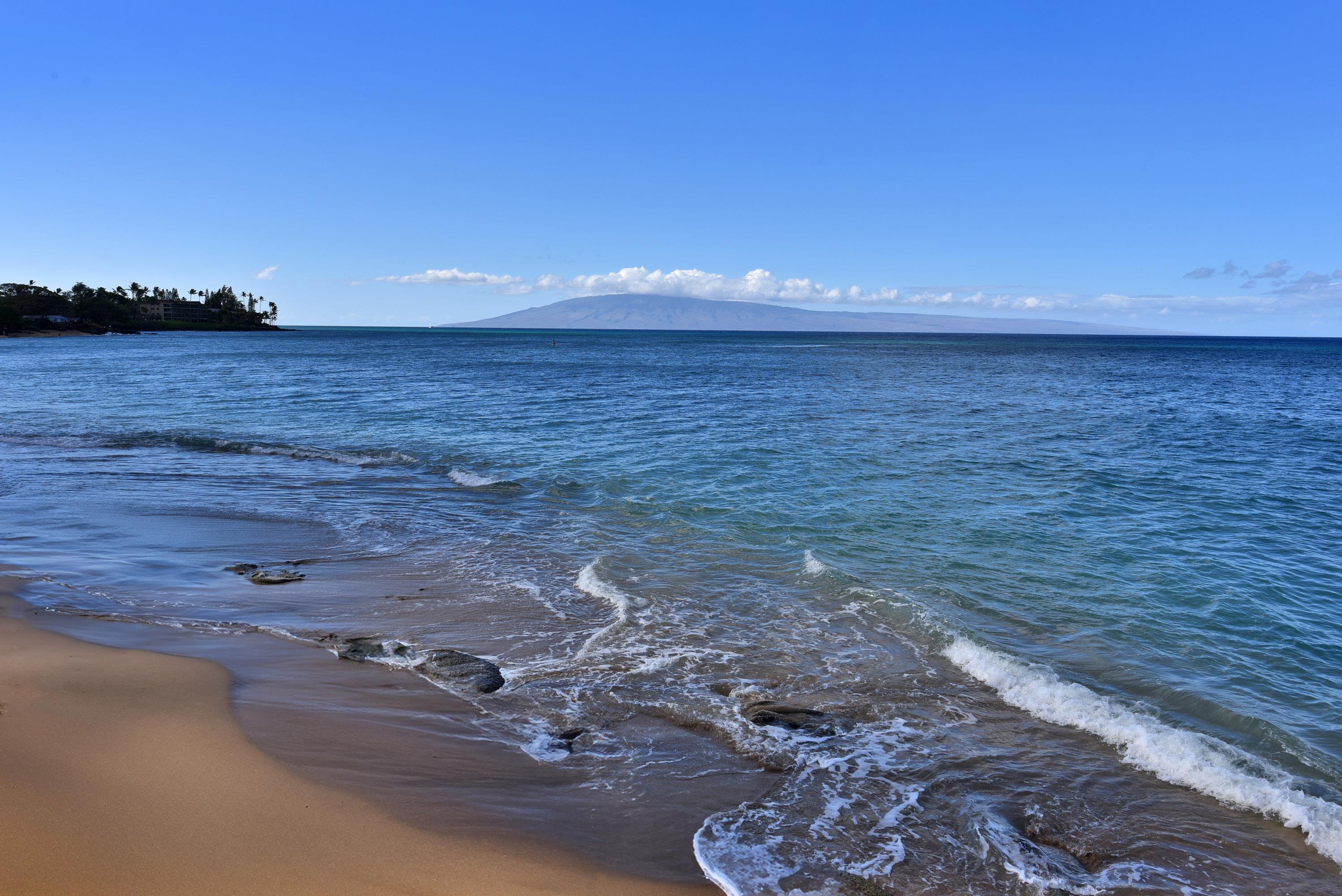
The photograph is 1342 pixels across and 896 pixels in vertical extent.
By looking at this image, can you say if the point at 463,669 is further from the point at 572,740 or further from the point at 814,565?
the point at 814,565

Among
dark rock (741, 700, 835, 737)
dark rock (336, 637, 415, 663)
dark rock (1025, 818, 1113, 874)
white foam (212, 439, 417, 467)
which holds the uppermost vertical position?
white foam (212, 439, 417, 467)

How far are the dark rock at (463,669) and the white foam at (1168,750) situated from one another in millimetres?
5116

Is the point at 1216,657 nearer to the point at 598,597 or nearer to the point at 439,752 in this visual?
the point at 598,597

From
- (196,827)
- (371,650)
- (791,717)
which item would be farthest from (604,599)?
(196,827)

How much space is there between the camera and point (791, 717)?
7.32m

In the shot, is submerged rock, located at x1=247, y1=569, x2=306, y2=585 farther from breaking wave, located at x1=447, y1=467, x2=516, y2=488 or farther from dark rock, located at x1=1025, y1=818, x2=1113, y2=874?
dark rock, located at x1=1025, y1=818, x2=1113, y2=874

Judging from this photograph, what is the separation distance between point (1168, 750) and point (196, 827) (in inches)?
302

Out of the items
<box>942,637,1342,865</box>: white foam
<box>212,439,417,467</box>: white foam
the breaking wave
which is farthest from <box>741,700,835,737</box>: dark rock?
<box>212,439,417,467</box>: white foam

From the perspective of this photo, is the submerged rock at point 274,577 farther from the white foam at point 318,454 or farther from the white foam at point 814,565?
the white foam at point 318,454

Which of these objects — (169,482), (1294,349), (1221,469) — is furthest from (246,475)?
(1294,349)

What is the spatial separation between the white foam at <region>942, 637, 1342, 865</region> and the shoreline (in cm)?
443

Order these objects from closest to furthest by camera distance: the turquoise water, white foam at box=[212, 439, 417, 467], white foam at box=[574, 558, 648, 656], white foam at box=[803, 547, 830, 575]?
the turquoise water < white foam at box=[574, 558, 648, 656] < white foam at box=[803, 547, 830, 575] < white foam at box=[212, 439, 417, 467]

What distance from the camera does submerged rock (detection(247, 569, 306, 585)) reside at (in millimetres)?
10883

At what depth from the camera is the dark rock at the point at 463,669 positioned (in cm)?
783
